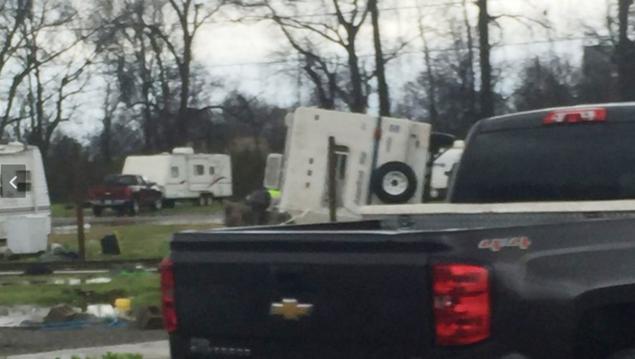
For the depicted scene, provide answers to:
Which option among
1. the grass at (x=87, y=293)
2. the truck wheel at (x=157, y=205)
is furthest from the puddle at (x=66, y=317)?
the truck wheel at (x=157, y=205)

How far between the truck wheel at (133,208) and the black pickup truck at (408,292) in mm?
44531

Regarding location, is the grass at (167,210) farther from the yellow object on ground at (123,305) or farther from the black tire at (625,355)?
the black tire at (625,355)

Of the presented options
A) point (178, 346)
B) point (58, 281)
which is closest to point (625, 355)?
point (178, 346)

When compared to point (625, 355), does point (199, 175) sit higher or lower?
higher

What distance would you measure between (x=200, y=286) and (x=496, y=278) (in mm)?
1546

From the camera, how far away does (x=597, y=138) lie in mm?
8859

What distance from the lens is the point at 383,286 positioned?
5934mm

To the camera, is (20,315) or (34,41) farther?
(34,41)

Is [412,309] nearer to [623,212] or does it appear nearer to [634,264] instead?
[634,264]

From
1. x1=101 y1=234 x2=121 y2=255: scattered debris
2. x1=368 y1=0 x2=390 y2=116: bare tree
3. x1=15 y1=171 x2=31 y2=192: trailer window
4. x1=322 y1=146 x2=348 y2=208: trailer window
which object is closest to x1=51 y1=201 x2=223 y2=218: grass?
x1=368 y1=0 x2=390 y2=116: bare tree

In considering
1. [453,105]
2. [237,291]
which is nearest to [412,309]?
[237,291]

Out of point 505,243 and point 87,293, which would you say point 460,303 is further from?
point 87,293

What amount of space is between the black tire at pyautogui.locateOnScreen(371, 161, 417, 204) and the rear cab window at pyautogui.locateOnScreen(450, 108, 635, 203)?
46.9 feet

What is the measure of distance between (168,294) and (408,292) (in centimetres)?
154
